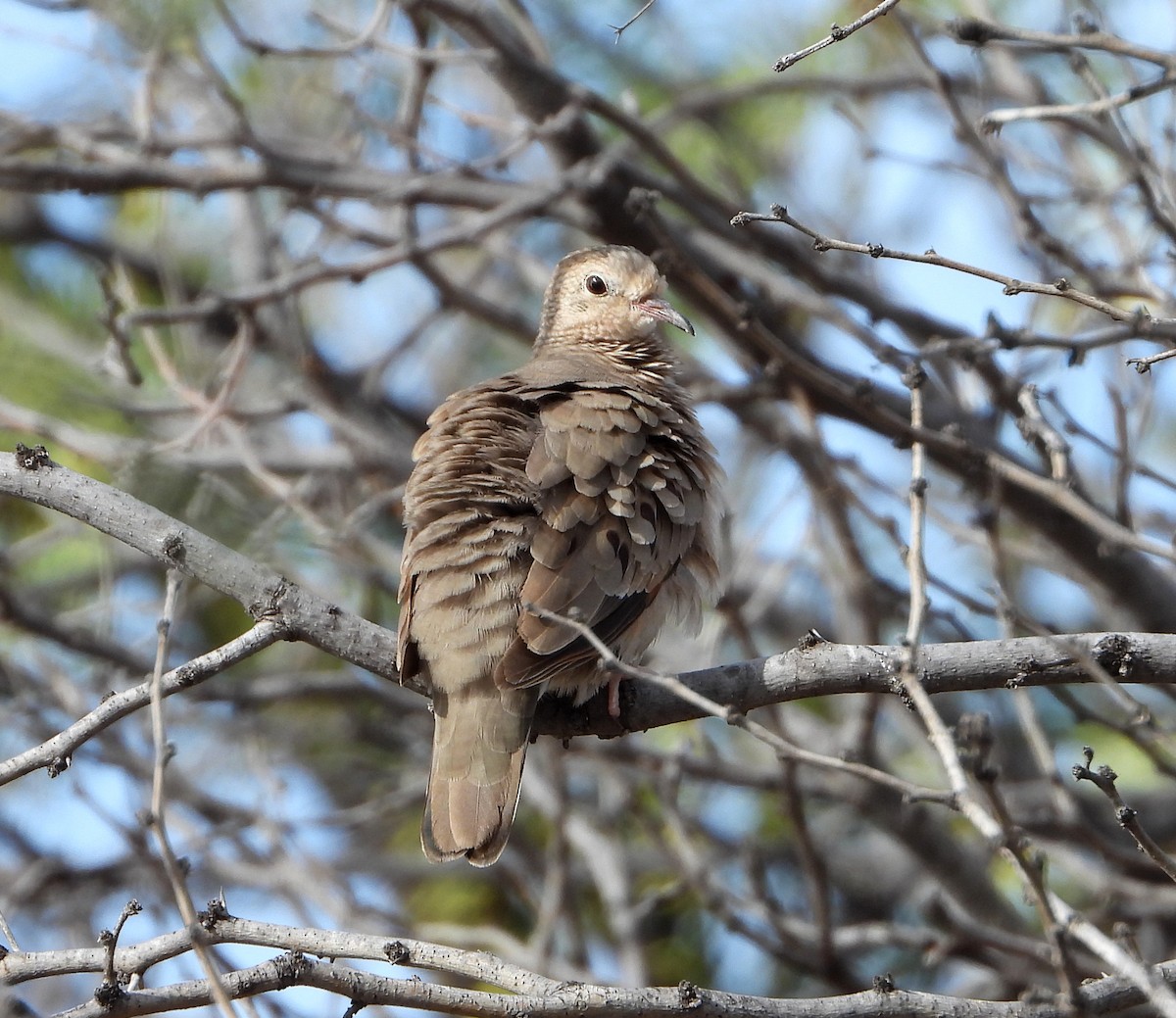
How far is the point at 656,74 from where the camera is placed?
7.91m

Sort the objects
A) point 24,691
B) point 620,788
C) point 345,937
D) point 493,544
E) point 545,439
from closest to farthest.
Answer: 1. point 345,937
2. point 493,544
3. point 545,439
4. point 24,691
5. point 620,788

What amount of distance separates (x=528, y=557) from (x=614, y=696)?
444 millimetres

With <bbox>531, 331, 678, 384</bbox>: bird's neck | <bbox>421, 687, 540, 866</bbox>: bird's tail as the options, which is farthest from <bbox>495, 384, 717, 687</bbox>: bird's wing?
<bbox>531, 331, 678, 384</bbox>: bird's neck

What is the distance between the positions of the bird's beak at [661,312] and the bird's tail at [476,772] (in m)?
1.85

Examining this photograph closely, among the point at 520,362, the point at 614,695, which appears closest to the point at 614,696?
the point at 614,695

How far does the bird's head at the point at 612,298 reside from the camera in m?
5.19

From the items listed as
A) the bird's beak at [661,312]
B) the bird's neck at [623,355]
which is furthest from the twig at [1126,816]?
the bird's beak at [661,312]

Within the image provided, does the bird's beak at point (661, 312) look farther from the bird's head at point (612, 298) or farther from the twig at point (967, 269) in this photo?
the twig at point (967, 269)

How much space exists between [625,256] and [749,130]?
10.4 feet

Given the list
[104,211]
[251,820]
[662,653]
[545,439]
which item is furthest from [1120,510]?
[104,211]

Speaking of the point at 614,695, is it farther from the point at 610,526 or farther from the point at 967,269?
the point at 967,269

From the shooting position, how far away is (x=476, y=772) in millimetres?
3547

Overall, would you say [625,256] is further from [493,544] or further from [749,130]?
[749,130]

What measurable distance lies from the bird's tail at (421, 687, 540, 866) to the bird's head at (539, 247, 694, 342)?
6.23ft
